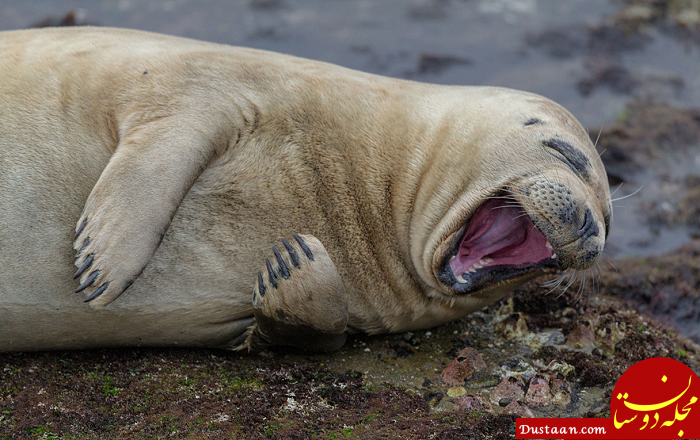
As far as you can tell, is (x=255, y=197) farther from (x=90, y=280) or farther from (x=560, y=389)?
(x=560, y=389)

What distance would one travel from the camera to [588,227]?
3736 millimetres

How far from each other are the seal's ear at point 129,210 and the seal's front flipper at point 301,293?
22.3 inches

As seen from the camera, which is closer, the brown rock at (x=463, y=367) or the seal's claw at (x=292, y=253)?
the seal's claw at (x=292, y=253)

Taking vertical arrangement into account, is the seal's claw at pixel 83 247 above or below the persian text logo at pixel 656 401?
above

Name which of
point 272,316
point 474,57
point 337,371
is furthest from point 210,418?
point 474,57

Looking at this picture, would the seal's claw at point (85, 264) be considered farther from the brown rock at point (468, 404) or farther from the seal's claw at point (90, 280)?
the brown rock at point (468, 404)

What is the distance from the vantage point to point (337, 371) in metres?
3.89

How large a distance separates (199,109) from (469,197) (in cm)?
145

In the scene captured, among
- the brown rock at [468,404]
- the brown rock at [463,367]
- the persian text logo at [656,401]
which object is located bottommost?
the persian text logo at [656,401]

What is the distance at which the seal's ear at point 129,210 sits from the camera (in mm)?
3205

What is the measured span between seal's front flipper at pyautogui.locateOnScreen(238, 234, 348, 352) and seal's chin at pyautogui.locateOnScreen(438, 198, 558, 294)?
0.64 meters

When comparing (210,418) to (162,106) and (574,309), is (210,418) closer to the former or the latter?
(162,106)

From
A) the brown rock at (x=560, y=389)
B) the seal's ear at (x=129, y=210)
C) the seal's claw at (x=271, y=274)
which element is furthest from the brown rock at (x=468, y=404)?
the seal's ear at (x=129, y=210)

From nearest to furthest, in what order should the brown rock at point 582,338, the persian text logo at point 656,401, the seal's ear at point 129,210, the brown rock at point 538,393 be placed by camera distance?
the seal's ear at point 129,210 < the persian text logo at point 656,401 < the brown rock at point 538,393 < the brown rock at point 582,338
